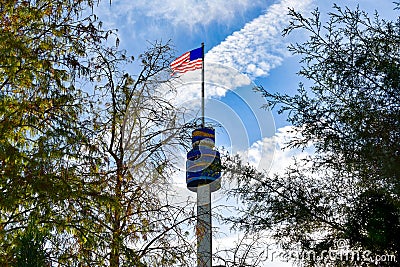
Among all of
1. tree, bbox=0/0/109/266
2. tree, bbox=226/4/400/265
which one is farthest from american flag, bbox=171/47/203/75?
tree, bbox=226/4/400/265

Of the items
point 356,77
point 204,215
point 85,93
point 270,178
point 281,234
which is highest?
point 85,93

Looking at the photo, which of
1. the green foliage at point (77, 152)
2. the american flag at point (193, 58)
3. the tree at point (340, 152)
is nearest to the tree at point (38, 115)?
the green foliage at point (77, 152)

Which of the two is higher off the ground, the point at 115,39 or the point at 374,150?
the point at 115,39

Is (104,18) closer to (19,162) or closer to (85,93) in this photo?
(85,93)

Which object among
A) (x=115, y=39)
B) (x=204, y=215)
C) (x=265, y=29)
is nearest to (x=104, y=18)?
(x=115, y=39)

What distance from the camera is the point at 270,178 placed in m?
4.47

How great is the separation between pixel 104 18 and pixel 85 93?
1.07 m

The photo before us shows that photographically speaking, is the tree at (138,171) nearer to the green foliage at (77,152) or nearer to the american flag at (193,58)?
the green foliage at (77,152)

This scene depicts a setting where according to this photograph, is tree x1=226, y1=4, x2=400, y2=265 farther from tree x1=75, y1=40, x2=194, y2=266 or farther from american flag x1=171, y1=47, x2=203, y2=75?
american flag x1=171, y1=47, x2=203, y2=75

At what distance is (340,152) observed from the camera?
12.9 ft

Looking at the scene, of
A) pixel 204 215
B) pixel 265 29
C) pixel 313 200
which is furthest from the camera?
pixel 204 215

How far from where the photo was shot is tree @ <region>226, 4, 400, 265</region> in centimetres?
359

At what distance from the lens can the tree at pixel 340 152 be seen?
3.59 meters

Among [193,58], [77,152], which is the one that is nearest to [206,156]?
[77,152]
